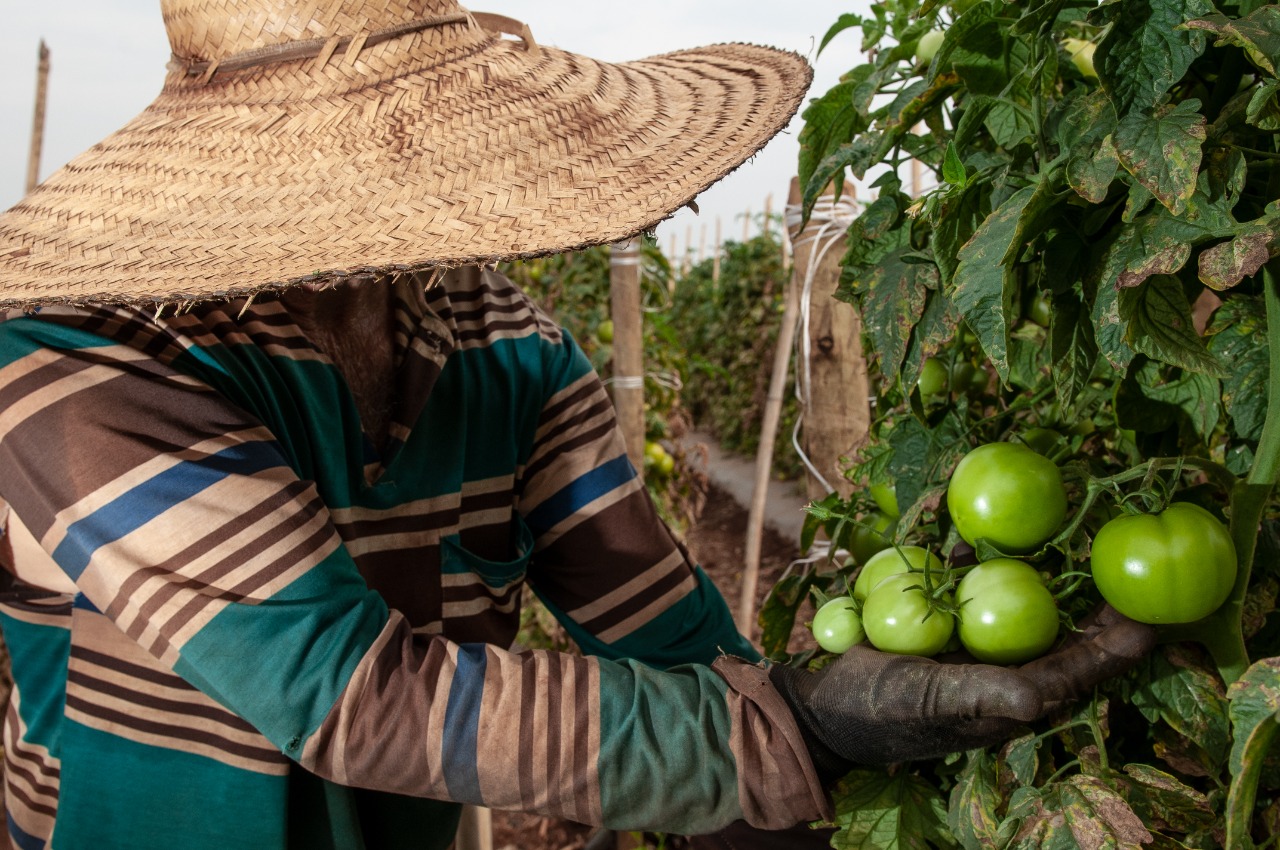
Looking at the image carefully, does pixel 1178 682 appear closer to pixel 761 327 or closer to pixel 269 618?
pixel 269 618

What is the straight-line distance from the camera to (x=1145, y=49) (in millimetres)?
741

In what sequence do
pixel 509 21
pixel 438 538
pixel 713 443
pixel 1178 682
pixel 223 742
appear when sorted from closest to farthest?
pixel 1178 682, pixel 223 742, pixel 509 21, pixel 438 538, pixel 713 443

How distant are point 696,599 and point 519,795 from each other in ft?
1.93

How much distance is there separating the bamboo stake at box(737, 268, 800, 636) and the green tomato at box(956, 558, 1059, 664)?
1.12 metres

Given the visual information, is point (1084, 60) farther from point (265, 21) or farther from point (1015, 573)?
point (265, 21)

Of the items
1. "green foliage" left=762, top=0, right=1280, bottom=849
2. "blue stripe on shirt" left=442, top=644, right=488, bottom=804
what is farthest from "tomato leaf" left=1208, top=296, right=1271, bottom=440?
"blue stripe on shirt" left=442, top=644, right=488, bottom=804

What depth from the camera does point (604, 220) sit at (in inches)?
41.3

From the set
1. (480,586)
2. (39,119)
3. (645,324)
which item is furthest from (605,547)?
(39,119)

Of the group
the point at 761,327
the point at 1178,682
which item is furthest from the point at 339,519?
the point at 761,327

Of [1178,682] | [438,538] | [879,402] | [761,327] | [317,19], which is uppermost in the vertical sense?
[317,19]

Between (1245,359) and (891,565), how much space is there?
14.5 inches

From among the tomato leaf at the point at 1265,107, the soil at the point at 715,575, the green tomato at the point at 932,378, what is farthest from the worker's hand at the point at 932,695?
the soil at the point at 715,575

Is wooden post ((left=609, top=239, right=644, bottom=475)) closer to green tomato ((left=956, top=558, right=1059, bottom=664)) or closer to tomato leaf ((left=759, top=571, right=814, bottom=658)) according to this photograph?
tomato leaf ((left=759, top=571, right=814, bottom=658))

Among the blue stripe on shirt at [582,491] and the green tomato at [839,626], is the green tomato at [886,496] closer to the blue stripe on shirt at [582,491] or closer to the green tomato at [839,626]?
the green tomato at [839,626]
